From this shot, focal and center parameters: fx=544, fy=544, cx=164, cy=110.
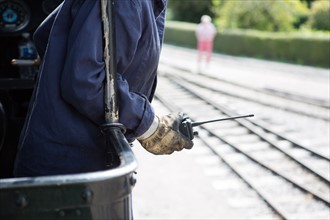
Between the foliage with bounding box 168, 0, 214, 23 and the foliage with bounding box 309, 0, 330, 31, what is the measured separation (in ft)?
46.7

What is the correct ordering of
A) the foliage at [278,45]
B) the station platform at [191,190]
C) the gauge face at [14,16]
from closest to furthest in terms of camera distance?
the gauge face at [14,16], the station platform at [191,190], the foliage at [278,45]

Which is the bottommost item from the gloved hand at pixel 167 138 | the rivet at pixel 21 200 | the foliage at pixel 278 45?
the foliage at pixel 278 45

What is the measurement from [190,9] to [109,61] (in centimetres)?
4215

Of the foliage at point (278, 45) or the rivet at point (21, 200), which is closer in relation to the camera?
the rivet at point (21, 200)

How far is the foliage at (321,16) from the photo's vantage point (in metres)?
26.4

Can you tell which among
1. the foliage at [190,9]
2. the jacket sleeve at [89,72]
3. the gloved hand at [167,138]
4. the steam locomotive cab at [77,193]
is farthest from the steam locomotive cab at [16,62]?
the foliage at [190,9]

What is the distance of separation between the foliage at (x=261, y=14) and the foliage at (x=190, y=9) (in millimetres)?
9623

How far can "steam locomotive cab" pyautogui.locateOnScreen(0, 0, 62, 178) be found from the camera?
3709 millimetres

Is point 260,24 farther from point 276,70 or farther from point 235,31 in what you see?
point 276,70

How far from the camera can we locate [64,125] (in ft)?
5.93

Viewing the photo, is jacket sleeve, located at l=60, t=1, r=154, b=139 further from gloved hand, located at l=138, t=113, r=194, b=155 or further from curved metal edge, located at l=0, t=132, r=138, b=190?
curved metal edge, located at l=0, t=132, r=138, b=190

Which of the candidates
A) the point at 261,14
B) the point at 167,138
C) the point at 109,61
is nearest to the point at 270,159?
the point at 167,138

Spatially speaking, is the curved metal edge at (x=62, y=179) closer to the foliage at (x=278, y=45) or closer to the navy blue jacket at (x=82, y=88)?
the navy blue jacket at (x=82, y=88)

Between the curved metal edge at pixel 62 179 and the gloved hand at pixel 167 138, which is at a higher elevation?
the curved metal edge at pixel 62 179
